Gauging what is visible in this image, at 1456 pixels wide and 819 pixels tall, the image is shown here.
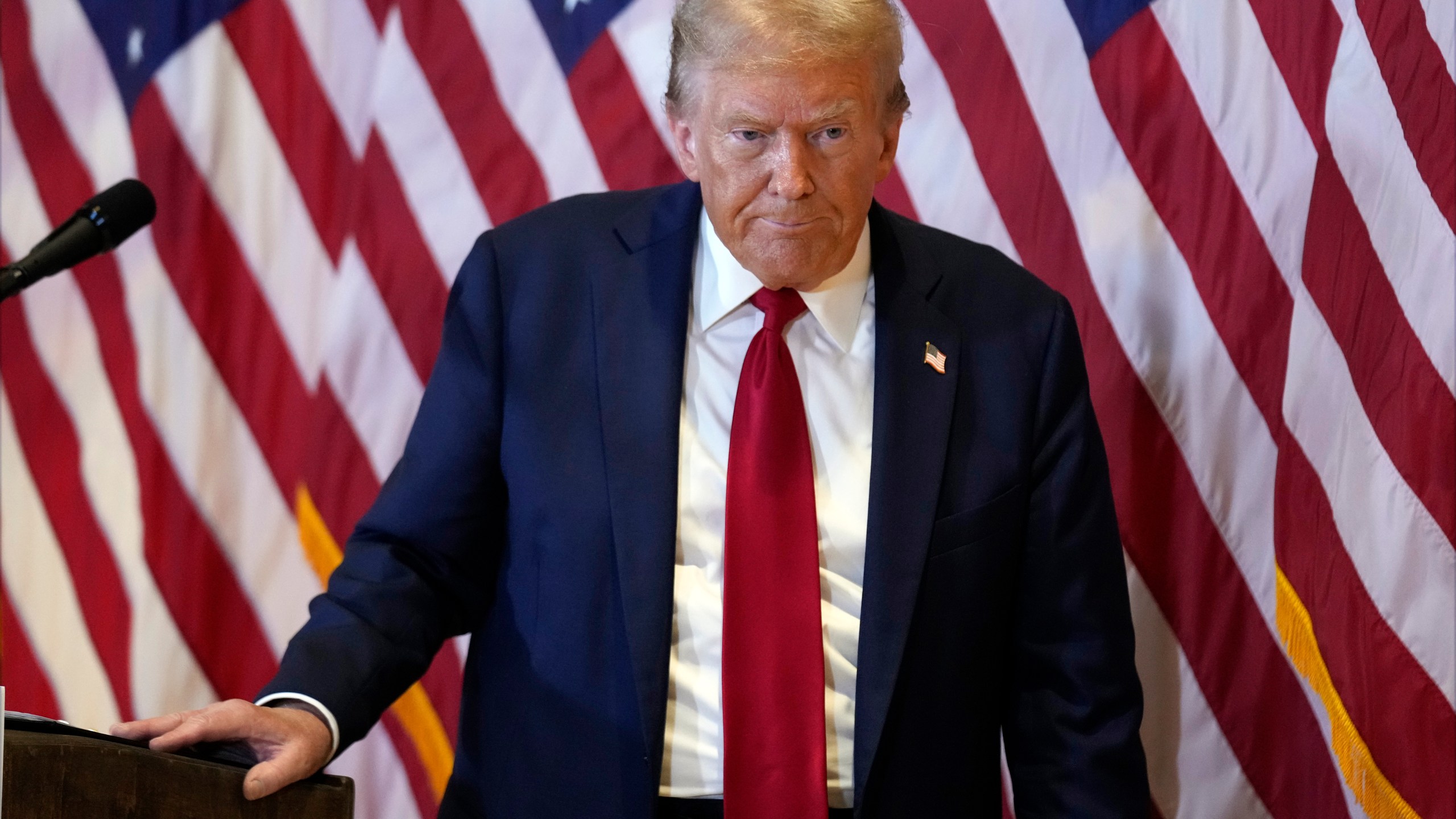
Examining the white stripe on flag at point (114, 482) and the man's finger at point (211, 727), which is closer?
the man's finger at point (211, 727)

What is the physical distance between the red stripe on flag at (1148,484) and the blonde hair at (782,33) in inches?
24.9

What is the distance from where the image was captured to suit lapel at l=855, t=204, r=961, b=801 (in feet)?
5.34

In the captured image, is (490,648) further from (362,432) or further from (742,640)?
(362,432)

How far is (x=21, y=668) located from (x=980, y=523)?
6.46 feet

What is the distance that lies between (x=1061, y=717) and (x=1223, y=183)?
881 millimetres

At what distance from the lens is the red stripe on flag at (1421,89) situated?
186 cm

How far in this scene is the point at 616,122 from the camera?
2.38 metres

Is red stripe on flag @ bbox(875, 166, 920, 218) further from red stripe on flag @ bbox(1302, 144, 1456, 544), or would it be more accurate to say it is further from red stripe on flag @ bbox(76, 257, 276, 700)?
red stripe on flag @ bbox(76, 257, 276, 700)

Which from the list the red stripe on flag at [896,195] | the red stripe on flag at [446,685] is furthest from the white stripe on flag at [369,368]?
the red stripe on flag at [896,195]

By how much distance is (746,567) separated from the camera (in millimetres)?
1619

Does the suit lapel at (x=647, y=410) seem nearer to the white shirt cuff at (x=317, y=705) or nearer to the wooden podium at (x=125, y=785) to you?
the white shirt cuff at (x=317, y=705)

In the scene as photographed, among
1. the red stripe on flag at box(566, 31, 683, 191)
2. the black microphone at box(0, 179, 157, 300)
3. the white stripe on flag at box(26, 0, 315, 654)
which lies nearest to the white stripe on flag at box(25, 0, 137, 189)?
the white stripe on flag at box(26, 0, 315, 654)

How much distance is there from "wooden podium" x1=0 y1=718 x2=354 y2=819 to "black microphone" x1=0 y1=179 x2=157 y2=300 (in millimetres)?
648

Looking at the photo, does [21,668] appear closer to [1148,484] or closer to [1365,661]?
[1148,484]
